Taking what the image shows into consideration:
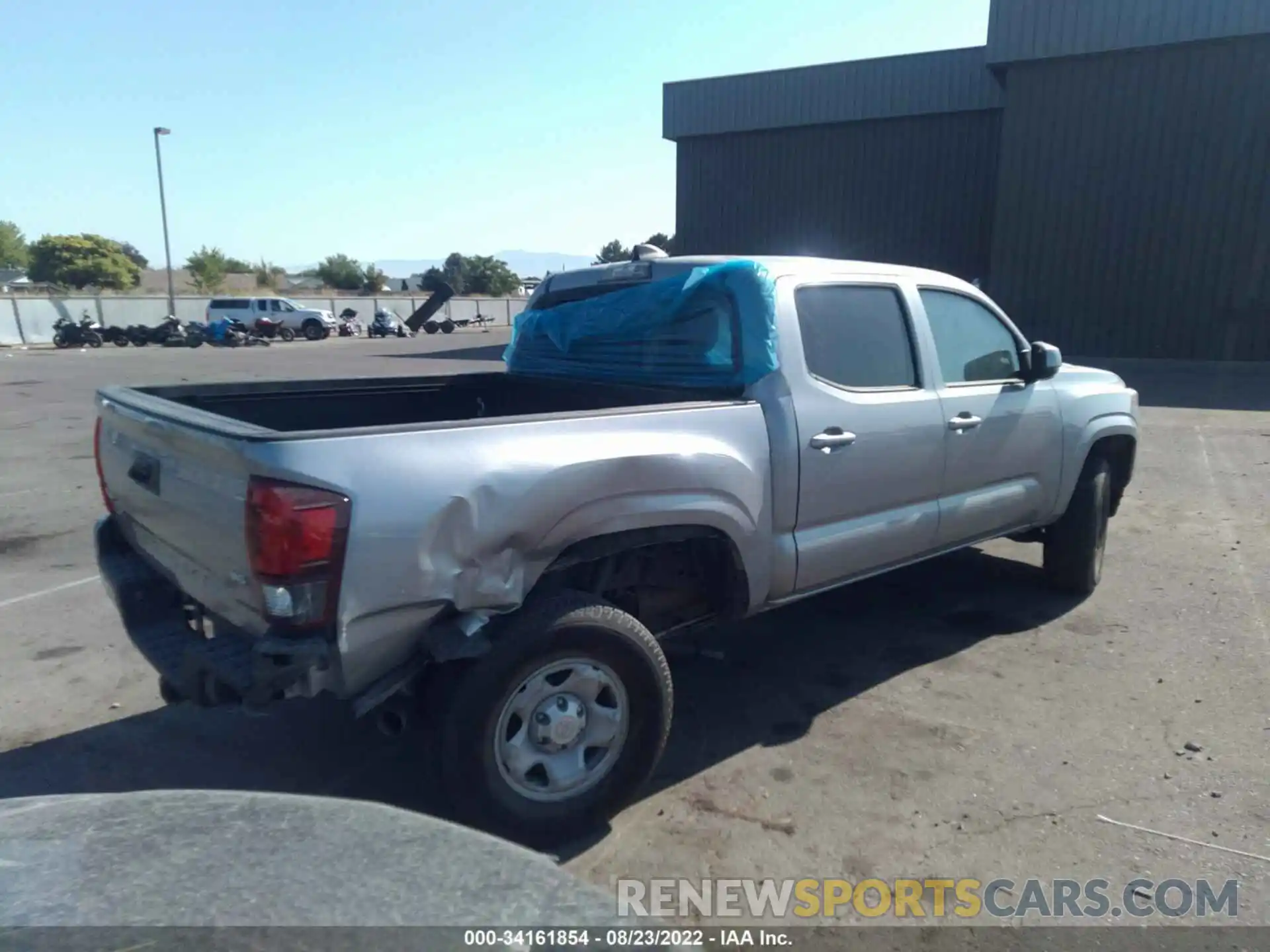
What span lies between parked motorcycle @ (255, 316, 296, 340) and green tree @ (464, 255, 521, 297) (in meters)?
40.3

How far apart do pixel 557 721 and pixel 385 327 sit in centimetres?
4352

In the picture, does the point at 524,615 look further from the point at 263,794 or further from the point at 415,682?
the point at 263,794

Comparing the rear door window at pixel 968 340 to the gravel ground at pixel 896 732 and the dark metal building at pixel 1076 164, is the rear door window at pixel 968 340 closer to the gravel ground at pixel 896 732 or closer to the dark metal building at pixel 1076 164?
the gravel ground at pixel 896 732

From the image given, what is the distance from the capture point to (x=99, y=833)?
65.5 inches

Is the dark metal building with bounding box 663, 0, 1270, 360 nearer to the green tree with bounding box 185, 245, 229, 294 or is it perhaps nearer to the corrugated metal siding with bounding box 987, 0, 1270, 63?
the corrugated metal siding with bounding box 987, 0, 1270, 63

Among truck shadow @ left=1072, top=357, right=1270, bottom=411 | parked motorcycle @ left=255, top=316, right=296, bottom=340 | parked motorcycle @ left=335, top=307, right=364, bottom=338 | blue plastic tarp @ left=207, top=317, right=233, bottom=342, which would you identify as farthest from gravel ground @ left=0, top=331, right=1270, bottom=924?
parked motorcycle @ left=335, top=307, right=364, bottom=338

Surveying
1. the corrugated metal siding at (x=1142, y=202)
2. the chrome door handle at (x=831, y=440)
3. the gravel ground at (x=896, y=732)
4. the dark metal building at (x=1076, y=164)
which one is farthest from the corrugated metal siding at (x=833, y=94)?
the chrome door handle at (x=831, y=440)

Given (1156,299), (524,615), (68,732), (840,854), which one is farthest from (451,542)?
(1156,299)

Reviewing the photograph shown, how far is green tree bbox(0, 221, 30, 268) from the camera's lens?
266 feet

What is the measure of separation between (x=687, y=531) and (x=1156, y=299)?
2262cm

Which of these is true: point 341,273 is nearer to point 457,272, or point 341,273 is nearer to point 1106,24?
point 457,272

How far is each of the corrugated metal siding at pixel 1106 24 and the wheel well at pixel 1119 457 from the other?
63.5 ft

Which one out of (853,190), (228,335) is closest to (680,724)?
(853,190)

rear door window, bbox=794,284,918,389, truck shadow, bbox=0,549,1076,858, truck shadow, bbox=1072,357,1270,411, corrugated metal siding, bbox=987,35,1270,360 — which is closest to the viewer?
truck shadow, bbox=0,549,1076,858
